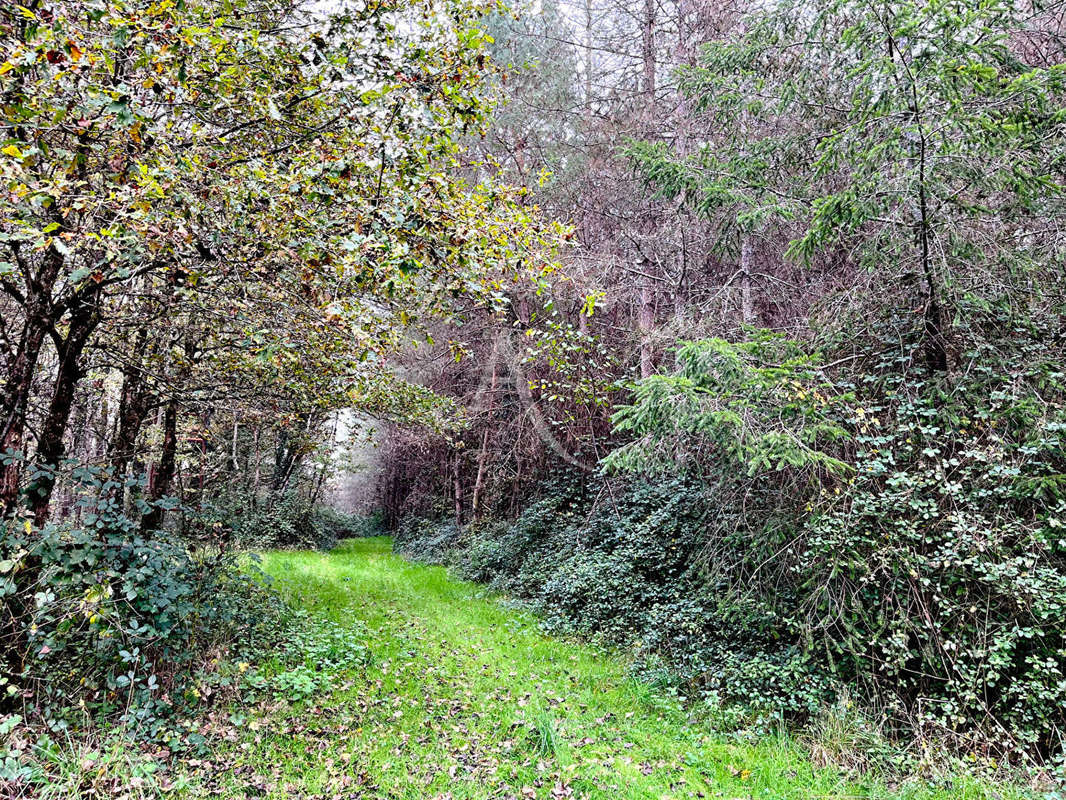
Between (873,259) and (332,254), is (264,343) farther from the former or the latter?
(873,259)

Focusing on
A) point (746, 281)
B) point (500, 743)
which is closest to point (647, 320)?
point (746, 281)

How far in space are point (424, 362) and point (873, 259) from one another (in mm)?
9618

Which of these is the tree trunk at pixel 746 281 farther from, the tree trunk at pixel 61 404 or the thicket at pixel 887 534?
the tree trunk at pixel 61 404

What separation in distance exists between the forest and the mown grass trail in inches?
1.4

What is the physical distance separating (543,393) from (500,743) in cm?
321

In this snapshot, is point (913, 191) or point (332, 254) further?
point (913, 191)

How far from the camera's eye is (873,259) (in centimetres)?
552

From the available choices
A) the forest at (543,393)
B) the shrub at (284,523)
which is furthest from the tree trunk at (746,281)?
the shrub at (284,523)

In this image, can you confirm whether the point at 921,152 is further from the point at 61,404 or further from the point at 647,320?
the point at 61,404

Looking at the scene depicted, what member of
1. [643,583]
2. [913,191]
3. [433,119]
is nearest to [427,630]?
[643,583]

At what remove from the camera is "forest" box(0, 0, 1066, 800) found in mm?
3365

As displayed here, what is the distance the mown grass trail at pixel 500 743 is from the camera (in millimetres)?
3920

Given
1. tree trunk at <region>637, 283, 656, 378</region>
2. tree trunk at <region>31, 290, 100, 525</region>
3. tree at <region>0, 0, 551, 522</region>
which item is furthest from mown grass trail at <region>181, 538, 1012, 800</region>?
tree trunk at <region>637, 283, 656, 378</region>

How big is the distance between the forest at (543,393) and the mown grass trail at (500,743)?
0.04 m
